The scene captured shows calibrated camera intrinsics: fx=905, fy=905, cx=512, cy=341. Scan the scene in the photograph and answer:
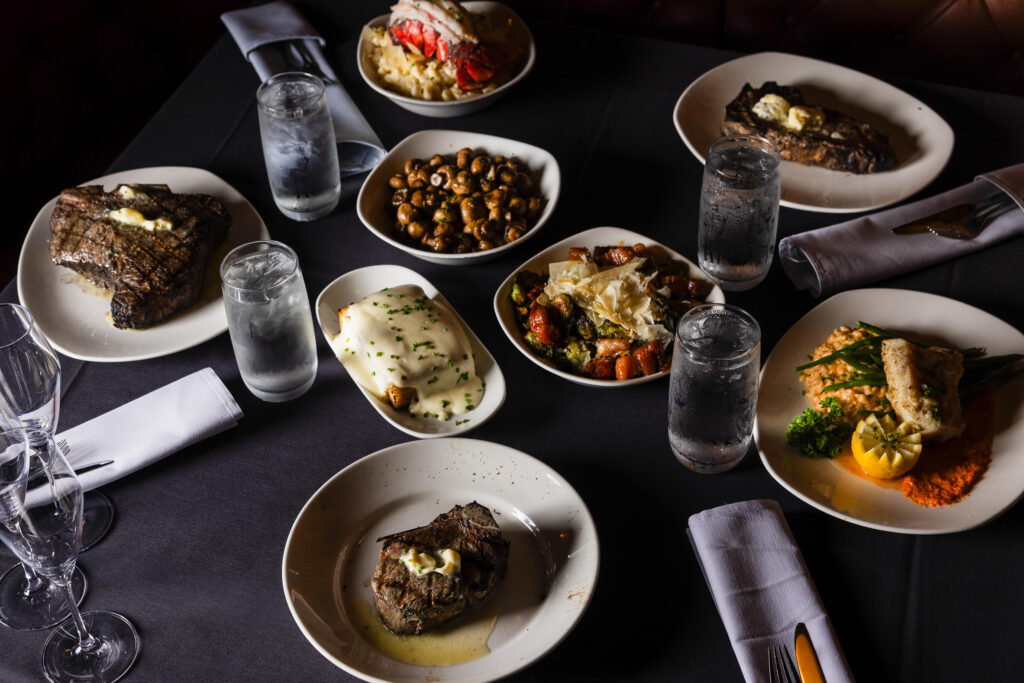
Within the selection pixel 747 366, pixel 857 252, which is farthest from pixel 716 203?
pixel 747 366

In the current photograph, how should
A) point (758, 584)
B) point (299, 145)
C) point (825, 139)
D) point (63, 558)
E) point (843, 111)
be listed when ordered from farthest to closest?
point (843, 111)
point (825, 139)
point (299, 145)
point (758, 584)
point (63, 558)

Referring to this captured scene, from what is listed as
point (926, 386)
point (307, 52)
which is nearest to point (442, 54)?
point (307, 52)

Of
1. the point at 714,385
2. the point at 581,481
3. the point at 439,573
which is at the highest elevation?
the point at 714,385

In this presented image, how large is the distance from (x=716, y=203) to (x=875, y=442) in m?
0.56

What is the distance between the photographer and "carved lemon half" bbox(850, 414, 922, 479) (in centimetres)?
149

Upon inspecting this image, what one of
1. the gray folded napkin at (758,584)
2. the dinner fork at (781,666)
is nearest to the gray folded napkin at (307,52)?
the gray folded napkin at (758,584)

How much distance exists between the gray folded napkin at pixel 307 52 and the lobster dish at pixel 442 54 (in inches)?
5.8

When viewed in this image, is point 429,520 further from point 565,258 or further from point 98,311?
point 98,311

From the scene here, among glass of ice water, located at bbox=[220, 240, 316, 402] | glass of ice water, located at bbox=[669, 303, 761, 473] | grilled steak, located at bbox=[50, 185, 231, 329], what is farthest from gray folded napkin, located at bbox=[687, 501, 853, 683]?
grilled steak, located at bbox=[50, 185, 231, 329]

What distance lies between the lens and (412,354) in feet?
5.53

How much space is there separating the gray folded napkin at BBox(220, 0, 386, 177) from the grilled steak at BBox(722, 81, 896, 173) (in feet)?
2.92

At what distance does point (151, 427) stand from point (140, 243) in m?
0.45

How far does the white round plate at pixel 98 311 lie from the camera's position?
180 cm

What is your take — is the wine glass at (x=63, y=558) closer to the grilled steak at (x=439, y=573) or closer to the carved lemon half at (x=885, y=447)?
the grilled steak at (x=439, y=573)
